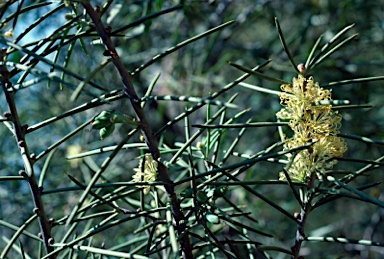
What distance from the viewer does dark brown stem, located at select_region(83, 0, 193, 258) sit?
20.3 inches

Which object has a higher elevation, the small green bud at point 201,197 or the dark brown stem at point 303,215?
the small green bud at point 201,197

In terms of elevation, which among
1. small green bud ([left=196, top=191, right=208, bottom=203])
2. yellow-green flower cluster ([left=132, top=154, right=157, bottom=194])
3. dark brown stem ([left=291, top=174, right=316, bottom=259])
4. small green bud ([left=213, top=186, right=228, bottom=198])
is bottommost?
dark brown stem ([left=291, top=174, right=316, bottom=259])

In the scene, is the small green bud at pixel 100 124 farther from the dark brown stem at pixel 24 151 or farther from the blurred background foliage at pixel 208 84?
the blurred background foliage at pixel 208 84

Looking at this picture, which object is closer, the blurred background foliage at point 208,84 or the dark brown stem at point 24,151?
the dark brown stem at point 24,151

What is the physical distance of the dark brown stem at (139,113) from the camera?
0.52 metres

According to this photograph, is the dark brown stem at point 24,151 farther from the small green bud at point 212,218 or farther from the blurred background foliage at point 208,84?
the blurred background foliage at point 208,84

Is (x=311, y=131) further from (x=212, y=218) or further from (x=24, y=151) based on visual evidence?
(x=24, y=151)

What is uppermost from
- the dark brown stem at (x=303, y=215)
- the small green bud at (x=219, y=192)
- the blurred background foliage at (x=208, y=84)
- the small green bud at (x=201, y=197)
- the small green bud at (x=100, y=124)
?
the blurred background foliage at (x=208, y=84)

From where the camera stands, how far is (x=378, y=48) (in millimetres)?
1654

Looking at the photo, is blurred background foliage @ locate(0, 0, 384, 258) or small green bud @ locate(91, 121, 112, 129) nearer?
small green bud @ locate(91, 121, 112, 129)

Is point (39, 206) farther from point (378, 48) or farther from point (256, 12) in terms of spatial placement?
point (378, 48)

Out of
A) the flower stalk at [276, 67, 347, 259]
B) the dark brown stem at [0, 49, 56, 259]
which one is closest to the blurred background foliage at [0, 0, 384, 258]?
the dark brown stem at [0, 49, 56, 259]

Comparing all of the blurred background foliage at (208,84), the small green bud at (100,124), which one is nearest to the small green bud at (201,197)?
the small green bud at (100,124)

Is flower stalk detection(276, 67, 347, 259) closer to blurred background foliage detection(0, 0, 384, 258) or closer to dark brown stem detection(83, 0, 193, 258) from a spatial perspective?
dark brown stem detection(83, 0, 193, 258)
